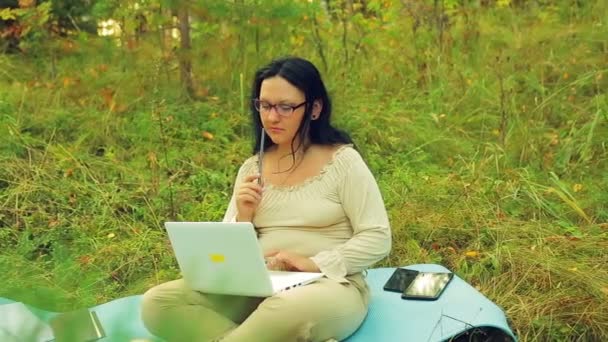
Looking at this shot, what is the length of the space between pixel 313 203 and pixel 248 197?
0.19 m

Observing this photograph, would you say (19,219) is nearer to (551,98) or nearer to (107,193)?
(107,193)

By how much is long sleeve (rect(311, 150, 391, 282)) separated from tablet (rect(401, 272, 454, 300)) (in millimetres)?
229

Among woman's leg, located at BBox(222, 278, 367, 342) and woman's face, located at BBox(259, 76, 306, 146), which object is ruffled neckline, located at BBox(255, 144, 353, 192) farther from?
woman's leg, located at BBox(222, 278, 367, 342)

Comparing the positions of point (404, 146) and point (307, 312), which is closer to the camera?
point (307, 312)

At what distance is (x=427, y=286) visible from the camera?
282 centimetres

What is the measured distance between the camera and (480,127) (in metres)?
4.99

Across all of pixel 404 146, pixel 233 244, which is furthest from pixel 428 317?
pixel 404 146

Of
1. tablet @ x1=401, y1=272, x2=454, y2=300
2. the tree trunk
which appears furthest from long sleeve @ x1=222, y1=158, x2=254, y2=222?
the tree trunk

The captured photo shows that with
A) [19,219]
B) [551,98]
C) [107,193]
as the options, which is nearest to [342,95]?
[551,98]

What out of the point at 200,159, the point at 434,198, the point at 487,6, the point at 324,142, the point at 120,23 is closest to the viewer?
the point at 324,142

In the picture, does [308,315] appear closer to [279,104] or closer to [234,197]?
[234,197]

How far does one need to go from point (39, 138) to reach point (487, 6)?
3277mm

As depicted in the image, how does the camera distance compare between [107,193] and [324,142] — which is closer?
[324,142]

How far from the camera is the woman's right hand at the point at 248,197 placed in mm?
2588
